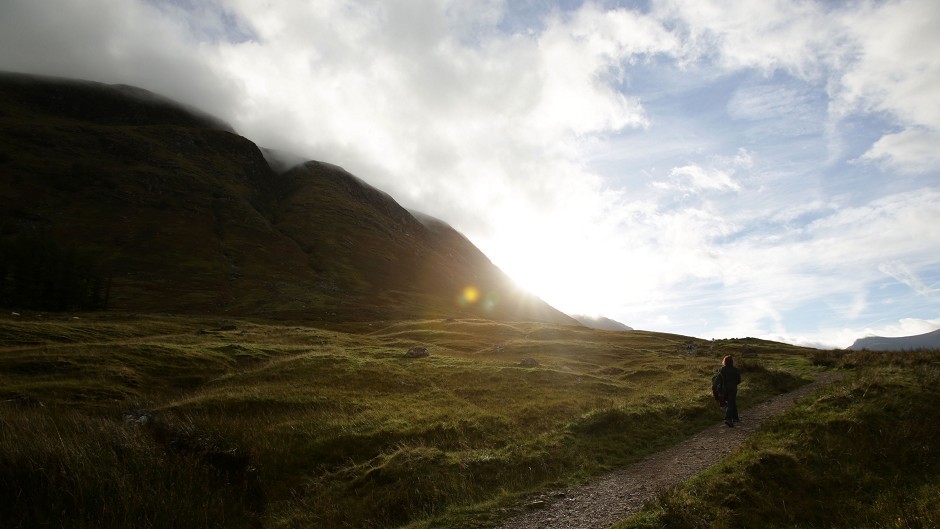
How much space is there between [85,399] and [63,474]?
1511cm

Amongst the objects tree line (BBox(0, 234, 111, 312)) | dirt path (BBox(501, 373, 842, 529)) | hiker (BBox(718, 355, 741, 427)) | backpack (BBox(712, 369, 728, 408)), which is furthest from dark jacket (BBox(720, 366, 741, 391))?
tree line (BBox(0, 234, 111, 312))

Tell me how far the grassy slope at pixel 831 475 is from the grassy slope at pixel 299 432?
4.43 meters

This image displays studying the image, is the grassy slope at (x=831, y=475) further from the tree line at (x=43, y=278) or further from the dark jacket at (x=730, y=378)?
the tree line at (x=43, y=278)

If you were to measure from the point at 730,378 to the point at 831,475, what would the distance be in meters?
8.47

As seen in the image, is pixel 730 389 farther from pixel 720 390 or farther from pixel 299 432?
pixel 299 432

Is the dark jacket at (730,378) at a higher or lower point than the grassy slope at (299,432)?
higher

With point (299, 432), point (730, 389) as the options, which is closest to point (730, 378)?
point (730, 389)

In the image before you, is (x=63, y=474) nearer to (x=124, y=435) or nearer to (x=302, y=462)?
(x=124, y=435)

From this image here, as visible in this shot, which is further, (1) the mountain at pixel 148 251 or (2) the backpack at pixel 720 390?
(1) the mountain at pixel 148 251

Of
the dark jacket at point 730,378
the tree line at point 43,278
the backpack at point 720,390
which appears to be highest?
the dark jacket at point 730,378

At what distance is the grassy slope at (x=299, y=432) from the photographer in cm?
1338

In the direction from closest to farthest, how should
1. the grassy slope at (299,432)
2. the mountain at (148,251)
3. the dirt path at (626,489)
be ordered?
the dirt path at (626,489)
the grassy slope at (299,432)
the mountain at (148,251)

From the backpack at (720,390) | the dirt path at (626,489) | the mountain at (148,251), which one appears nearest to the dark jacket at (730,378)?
the backpack at (720,390)

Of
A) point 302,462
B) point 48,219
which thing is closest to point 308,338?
point 302,462
